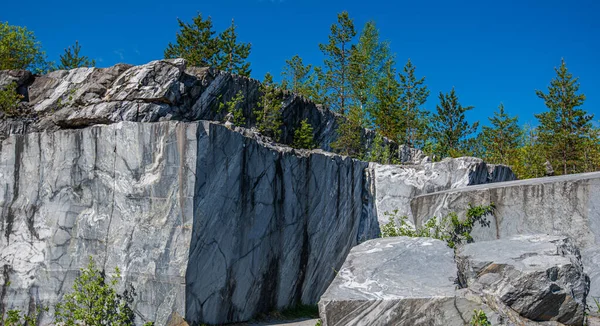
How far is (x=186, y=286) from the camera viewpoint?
771 cm

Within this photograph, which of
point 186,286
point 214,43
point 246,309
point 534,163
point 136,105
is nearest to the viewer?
point 186,286

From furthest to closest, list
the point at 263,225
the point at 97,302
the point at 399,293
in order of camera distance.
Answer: the point at 263,225, the point at 97,302, the point at 399,293

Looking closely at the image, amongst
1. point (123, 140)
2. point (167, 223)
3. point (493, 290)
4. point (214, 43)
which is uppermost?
point (214, 43)

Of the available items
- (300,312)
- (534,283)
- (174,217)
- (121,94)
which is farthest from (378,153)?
(534,283)

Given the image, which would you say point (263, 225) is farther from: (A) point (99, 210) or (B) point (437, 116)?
(B) point (437, 116)

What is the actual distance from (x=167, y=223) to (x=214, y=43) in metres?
15.4

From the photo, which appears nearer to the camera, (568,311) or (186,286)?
(568,311)

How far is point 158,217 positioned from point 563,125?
1173 inches

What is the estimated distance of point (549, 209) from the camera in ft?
29.1

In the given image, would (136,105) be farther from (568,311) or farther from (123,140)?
(568,311)

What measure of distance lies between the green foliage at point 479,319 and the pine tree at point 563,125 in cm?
2642

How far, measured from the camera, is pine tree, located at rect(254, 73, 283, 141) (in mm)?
16812

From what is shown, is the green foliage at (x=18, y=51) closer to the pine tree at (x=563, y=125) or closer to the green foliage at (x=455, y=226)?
the green foliage at (x=455, y=226)

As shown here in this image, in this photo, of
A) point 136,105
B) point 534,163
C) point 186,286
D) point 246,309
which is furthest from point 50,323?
point 534,163
